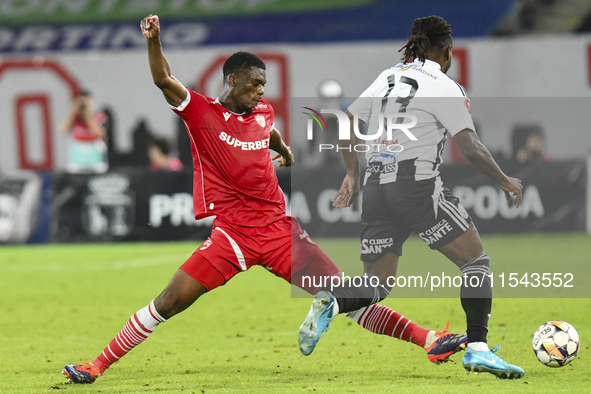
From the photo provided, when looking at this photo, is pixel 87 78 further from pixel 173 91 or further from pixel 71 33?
pixel 173 91

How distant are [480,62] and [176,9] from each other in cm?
880

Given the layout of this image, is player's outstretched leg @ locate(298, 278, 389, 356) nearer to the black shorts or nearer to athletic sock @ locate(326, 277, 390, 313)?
athletic sock @ locate(326, 277, 390, 313)

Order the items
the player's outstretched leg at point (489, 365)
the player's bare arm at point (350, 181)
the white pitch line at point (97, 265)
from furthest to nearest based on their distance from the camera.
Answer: the white pitch line at point (97, 265) < the player's bare arm at point (350, 181) < the player's outstretched leg at point (489, 365)

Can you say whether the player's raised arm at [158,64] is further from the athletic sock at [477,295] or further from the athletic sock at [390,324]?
the athletic sock at [477,295]

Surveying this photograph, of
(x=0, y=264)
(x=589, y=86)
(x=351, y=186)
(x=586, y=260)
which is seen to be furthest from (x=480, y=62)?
(x=351, y=186)

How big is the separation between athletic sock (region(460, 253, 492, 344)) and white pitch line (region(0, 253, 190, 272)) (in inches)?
289

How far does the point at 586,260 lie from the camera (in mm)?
11305

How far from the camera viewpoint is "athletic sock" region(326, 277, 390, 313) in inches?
203

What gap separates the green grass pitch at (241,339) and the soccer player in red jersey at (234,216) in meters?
0.30

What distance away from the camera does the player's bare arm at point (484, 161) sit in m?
4.98

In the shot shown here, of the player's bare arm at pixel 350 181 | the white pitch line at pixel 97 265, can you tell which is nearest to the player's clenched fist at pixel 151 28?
the player's bare arm at pixel 350 181

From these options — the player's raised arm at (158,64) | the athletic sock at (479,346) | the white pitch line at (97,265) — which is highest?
the player's raised arm at (158,64)

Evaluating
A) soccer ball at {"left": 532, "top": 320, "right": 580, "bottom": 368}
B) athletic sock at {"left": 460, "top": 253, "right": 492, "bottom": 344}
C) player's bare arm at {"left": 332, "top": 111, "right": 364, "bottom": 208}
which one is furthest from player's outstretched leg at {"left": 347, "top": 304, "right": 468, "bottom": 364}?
player's bare arm at {"left": 332, "top": 111, "right": 364, "bottom": 208}

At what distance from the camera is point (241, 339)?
6957 millimetres
